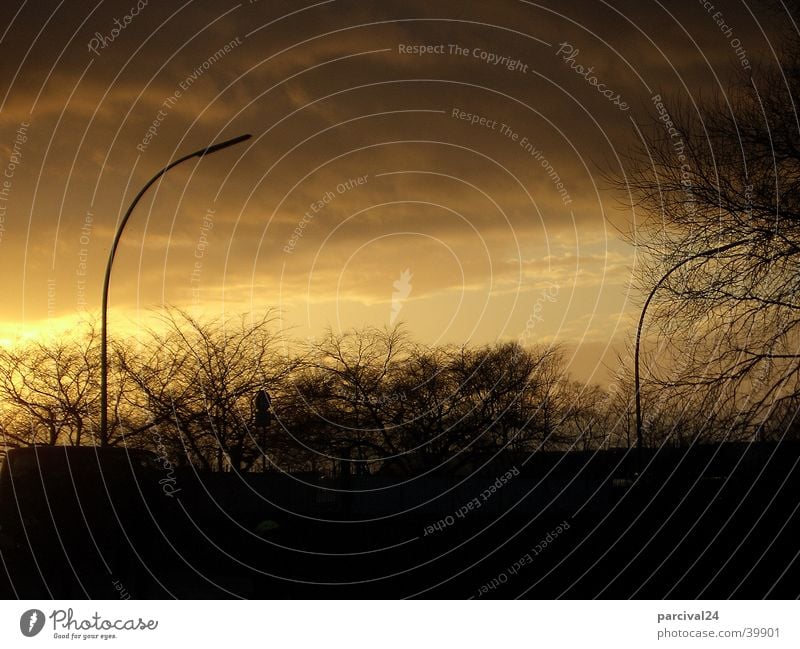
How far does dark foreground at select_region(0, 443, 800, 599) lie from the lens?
38.9 ft

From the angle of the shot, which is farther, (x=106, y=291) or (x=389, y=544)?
(x=389, y=544)

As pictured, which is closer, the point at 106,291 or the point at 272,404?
the point at 106,291

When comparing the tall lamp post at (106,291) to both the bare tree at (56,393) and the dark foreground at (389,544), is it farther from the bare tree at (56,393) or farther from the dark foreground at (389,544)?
the bare tree at (56,393)

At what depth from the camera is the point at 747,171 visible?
13.4 m

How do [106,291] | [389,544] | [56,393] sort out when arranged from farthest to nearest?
[56,393], [389,544], [106,291]

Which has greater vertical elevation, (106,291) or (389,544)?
(106,291)

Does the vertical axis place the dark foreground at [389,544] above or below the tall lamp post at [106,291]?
below

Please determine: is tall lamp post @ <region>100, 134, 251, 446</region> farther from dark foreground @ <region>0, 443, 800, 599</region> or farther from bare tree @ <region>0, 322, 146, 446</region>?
bare tree @ <region>0, 322, 146, 446</region>

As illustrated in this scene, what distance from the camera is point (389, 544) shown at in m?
20.3

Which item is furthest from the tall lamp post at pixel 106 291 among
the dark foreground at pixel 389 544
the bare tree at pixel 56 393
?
the bare tree at pixel 56 393

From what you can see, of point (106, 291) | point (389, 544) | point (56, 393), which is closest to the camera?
point (106, 291)

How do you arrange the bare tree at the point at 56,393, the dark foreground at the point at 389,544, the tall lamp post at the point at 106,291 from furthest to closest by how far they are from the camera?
the bare tree at the point at 56,393, the tall lamp post at the point at 106,291, the dark foreground at the point at 389,544

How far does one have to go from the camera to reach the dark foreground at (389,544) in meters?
11.9

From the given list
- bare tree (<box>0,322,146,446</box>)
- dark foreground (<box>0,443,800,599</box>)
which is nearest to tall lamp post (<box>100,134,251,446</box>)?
dark foreground (<box>0,443,800,599</box>)
